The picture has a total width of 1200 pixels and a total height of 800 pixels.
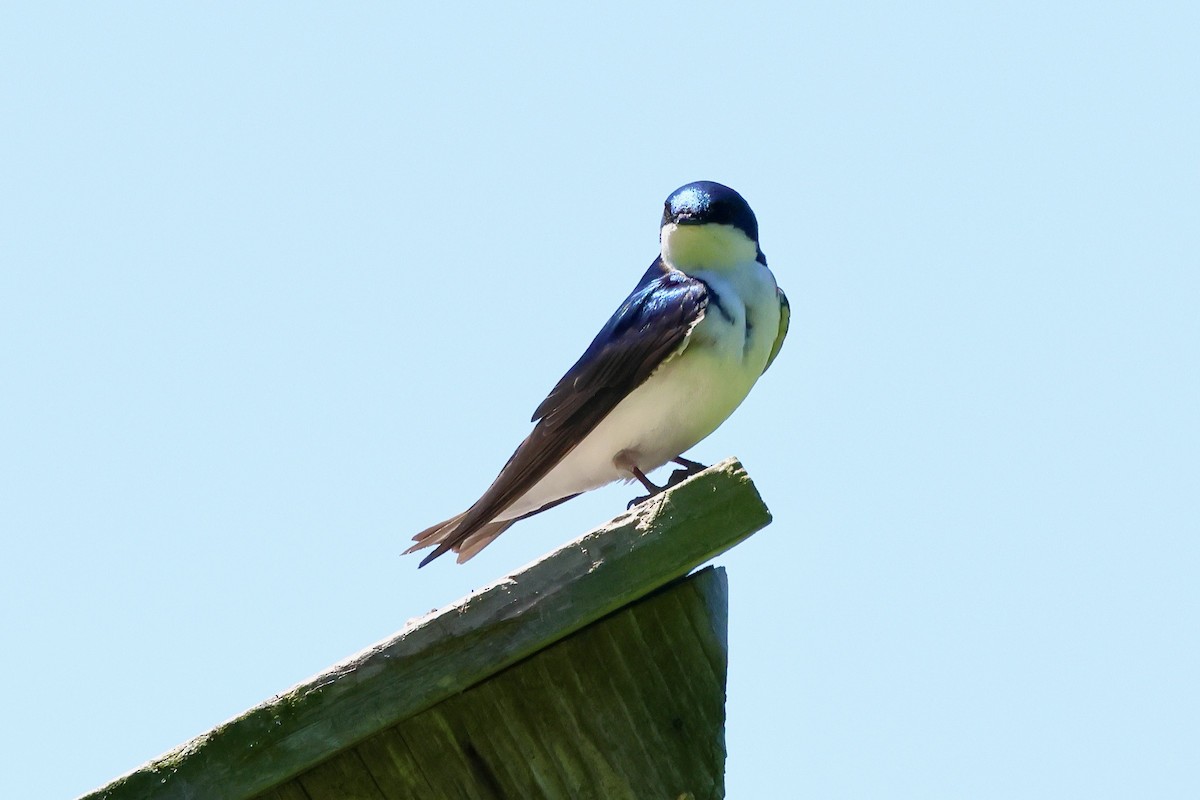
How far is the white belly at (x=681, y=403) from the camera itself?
8.89 ft

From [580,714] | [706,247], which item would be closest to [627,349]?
[706,247]

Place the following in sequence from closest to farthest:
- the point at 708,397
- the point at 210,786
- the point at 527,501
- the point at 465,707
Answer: the point at 210,786 < the point at 465,707 < the point at 708,397 < the point at 527,501

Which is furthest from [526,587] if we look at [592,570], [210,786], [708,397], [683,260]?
[683,260]

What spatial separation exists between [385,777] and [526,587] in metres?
0.30

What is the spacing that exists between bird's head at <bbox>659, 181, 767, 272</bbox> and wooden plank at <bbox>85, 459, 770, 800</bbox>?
140cm

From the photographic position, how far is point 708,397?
2.71 metres

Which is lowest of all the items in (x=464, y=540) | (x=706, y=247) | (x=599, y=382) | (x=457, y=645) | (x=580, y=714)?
(x=580, y=714)

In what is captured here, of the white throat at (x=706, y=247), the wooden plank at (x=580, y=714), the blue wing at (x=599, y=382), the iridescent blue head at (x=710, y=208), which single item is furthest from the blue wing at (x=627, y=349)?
the wooden plank at (x=580, y=714)

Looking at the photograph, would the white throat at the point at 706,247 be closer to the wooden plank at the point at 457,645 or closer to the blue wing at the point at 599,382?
the blue wing at the point at 599,382

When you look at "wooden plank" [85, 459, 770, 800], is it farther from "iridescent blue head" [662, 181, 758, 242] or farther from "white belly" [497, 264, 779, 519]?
"iridescent blue head" [662, 181, 758, 242]

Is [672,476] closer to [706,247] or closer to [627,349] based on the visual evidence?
[627,349]

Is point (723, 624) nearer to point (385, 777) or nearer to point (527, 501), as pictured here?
point (385, 777)

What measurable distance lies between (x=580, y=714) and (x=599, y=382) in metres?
1.05

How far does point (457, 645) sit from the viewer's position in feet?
5.66
